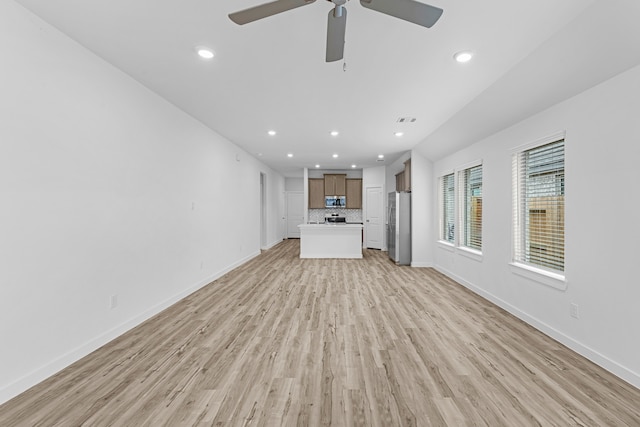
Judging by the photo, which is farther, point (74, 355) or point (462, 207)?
point (462, 207)

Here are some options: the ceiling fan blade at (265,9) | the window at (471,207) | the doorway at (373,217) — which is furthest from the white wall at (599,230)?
the doorway at (373,217)

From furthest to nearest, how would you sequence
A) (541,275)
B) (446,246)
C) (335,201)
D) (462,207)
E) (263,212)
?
(335,201) < (263,212) < (446,246) < (462,207) < (541,275)

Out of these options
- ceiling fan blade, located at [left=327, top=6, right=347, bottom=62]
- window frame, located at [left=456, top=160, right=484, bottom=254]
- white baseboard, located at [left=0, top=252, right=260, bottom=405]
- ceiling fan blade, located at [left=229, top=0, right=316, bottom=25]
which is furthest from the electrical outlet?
white baseboard, located at [left=0, top=252, right=260, bottom=405]

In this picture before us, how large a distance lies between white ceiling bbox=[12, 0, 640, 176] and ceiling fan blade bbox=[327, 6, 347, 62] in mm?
322

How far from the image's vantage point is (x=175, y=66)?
111 inches

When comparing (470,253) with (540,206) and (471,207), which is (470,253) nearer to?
(471,207)

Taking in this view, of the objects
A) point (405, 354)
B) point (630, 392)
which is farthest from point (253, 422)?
point (630, 392)

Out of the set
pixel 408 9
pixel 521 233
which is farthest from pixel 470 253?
pixel 408 9

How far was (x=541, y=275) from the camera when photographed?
3.09m

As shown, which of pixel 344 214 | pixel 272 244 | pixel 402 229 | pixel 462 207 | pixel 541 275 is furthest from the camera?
pixel 344 214

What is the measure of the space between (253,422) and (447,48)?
10.5 ft

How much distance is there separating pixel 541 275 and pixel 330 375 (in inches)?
103

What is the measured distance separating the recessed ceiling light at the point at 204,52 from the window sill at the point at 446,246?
5018mm

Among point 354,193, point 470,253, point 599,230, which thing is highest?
point 354,193
